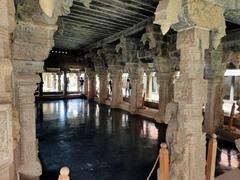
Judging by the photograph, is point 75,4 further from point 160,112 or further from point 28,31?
point 160,112

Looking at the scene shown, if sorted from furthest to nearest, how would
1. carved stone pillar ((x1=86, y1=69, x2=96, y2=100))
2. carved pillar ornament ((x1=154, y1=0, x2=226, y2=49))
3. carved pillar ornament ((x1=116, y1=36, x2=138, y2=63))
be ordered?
carved stone pillar ((x1=86, y1=69, x2=96, y2=100)) → carved pillar ornament ((x1=116, y1=36, x2=138, y2=63)) → carved pillar ornament ((x1=154, y1=0, x2=226, y2=49))

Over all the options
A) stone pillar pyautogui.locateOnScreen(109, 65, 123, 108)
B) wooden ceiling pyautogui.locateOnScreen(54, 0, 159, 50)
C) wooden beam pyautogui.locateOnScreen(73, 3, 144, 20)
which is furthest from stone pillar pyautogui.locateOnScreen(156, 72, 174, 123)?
stone pillar pyautogui.locateOnScreen(109, 65, 123, 108)

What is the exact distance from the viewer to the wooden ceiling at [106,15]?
5234 mm

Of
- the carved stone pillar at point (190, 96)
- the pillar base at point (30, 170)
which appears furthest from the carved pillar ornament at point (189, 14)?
the pillar base at point (30, 170)

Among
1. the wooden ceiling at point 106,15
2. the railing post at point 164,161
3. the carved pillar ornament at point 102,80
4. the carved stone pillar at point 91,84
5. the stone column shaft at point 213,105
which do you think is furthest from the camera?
the carved stone pillar at point 91,84

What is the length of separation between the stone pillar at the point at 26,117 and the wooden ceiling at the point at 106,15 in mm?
1880

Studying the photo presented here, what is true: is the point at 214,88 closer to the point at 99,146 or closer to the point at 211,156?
the point at 211,156

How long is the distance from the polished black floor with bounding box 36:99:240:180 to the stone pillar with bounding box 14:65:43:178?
96 cm

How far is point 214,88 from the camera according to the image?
687 cm

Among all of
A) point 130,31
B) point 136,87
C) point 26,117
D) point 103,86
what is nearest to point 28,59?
point 26,117

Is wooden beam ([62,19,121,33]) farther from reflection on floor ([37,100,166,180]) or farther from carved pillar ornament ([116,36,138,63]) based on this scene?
reflection on floor ([37,100,166,180])

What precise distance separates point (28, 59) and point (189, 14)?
2776 millimetres

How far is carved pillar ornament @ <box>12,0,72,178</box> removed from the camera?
311cm

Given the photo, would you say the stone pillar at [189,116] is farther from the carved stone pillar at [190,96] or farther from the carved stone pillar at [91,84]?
the carved stone pillar at [91,84]
